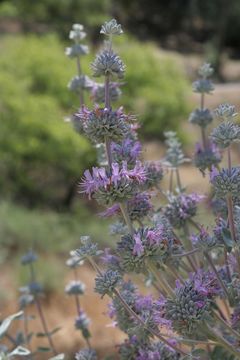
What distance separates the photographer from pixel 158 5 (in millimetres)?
14164

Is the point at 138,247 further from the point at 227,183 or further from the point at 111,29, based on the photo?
the point at 111,29

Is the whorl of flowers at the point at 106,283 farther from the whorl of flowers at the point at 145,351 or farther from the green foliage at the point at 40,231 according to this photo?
the green foliage at the point at 40,231

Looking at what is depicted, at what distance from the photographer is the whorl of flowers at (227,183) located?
0.82m

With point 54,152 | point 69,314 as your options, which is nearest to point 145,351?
point 69,314

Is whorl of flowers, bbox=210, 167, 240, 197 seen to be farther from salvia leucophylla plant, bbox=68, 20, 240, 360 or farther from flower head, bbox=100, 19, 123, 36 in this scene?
flower head, bbox=100, 19, 123, 36

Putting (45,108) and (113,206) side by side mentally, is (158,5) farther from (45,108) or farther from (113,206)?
(113,206)

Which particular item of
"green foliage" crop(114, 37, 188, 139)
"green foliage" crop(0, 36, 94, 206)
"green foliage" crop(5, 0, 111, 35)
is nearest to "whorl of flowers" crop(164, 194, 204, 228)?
"green foliage" crop(0, 36, 94, 206)

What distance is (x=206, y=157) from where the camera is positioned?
1.14m

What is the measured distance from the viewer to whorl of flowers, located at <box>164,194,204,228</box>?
1.07 m

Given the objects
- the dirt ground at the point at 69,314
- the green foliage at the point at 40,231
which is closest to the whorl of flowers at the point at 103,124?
the dirt ground at the point at 69,314

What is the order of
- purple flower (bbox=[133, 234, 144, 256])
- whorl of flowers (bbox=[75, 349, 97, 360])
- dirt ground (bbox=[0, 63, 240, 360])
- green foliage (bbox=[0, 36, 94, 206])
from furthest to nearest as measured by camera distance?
green foliage (bbox=[0, 36, 94, 206]) → dirt ground (bbox=[0, 63, 240, 360]) → whorl of flowers (bbox=[75, 349, 97, 360]) → purple flower (bbox=[133, 234, 144, 256])

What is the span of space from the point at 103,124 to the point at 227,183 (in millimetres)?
159

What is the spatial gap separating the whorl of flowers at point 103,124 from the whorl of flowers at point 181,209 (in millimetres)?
280

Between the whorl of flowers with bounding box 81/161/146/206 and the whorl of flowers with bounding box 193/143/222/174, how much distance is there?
0.34m
